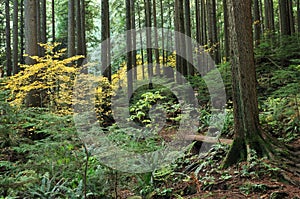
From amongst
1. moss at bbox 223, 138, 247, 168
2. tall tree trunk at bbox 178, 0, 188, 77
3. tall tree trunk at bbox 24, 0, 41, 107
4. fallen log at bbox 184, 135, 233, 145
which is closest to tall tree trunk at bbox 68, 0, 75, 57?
tall tree trunk at bbox 24, 0, 41, 107

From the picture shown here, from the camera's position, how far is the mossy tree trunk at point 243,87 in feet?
14.7

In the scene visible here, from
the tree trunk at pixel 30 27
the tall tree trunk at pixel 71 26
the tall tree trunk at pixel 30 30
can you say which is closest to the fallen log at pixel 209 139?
the tall tree trunk at pixel 30 30

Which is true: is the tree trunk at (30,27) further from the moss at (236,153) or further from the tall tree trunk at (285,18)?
the tall tree trunk at (285,18)

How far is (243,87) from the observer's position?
458 cm

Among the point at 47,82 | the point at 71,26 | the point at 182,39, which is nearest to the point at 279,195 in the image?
the point at 47,82

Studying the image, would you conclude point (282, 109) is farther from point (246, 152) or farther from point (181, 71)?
point (181, 71)

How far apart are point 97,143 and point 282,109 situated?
171 inches

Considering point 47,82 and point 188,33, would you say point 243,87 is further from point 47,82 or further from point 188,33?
point 188,33

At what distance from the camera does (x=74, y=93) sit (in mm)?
10008

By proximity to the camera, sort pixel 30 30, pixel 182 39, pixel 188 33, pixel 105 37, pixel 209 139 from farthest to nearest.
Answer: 1. pixel 188 33
2. pixel 182 39
3. pixel 105 37
4. pixel 30 30
5. pixel 209 139

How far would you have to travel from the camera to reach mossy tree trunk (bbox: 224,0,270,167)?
4.49 meters

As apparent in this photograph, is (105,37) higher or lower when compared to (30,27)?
higher

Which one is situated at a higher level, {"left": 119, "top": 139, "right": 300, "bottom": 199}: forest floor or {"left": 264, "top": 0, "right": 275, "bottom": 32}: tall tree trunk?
{"left": 264, "top": 0, "right": 275, "bottom": 32}: tall tree trunk

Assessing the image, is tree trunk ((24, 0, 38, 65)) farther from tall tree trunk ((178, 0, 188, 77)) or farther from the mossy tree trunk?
the mossy tree trunk
